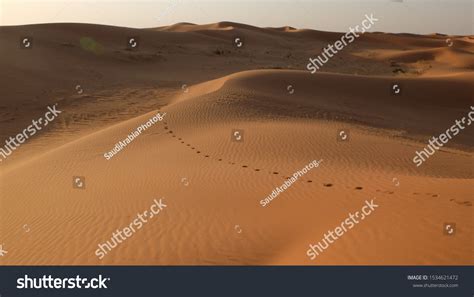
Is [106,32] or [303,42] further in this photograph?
[303,42]

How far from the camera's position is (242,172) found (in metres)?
9.30

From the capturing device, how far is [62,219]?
762cm

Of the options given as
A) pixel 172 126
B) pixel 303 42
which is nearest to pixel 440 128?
pixel 172 126

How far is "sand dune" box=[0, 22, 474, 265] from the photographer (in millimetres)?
6262

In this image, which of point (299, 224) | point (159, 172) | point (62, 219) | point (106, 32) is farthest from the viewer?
point (106, 32)

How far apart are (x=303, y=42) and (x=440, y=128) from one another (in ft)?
152

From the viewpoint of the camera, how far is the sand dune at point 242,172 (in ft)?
20.5

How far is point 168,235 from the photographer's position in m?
6.81

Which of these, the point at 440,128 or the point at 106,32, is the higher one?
the point at 106,32

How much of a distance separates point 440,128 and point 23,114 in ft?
51.7
